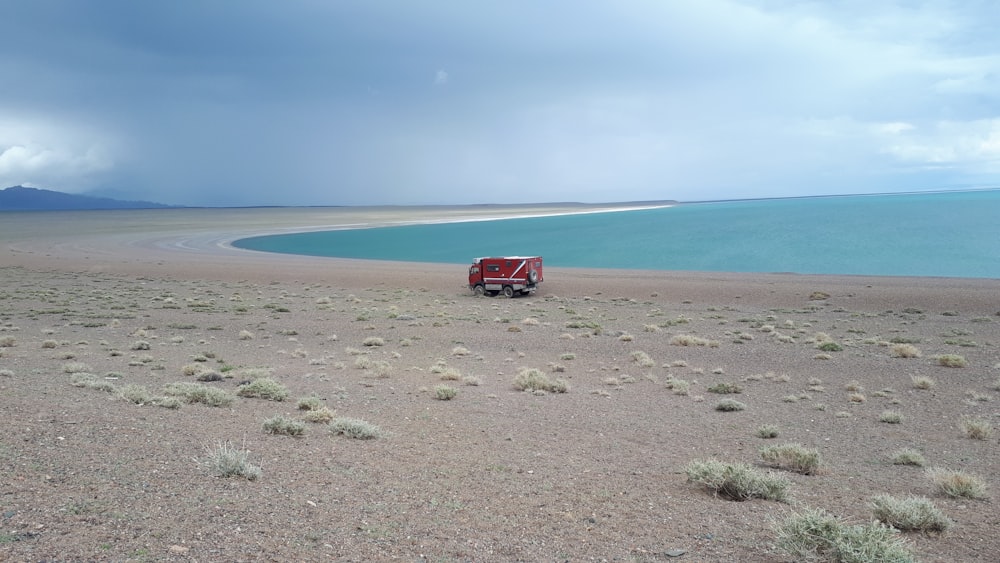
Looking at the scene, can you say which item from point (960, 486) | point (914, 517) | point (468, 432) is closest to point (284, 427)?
point (468, 432)

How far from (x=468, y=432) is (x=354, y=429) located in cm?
198

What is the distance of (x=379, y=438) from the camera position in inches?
398

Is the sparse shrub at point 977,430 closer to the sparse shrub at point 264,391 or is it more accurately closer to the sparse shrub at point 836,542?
the sparse shrub at point 836,542

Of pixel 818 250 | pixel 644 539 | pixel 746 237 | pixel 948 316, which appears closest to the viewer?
pixel 644 539

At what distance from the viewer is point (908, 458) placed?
9930 millimetres

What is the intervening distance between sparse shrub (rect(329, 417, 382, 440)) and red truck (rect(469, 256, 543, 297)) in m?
28.6

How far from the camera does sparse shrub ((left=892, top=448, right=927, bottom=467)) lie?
389 inches

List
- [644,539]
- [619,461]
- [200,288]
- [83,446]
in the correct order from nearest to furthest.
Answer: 1. [644,539]
2. [83,446]
3. [619,461]
4. [200,288]

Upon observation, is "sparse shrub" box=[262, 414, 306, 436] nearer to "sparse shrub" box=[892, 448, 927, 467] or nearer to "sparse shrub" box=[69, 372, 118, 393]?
"sparse shrub" box=[69, 372, 118, 393]

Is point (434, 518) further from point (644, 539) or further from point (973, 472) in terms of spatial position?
point (973, 472)

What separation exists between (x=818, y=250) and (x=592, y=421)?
272 feet

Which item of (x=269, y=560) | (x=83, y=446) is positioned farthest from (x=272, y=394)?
(x=269, y=560)

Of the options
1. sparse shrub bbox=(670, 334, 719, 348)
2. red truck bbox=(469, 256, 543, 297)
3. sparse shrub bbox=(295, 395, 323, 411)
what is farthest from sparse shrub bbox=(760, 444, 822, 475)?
red truck bbox=(469, 256, 543, 297)

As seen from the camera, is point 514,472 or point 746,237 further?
point 746,237
